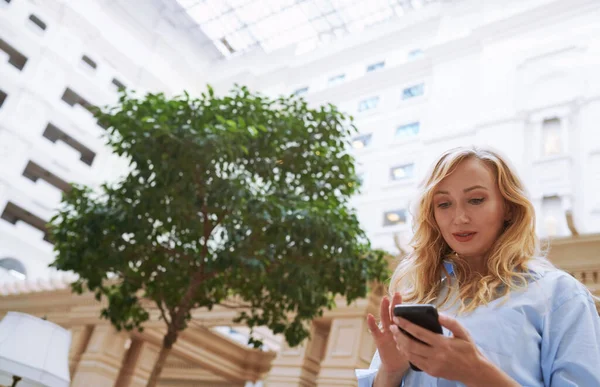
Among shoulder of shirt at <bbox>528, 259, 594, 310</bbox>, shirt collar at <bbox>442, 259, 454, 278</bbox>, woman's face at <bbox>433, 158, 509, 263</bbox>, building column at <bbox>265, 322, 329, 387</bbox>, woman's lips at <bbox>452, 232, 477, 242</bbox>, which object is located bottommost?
building column at <bbox>265, 322, 329, 387</bbox>

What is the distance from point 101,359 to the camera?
367 inches

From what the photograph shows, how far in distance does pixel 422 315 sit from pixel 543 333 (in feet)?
1.00

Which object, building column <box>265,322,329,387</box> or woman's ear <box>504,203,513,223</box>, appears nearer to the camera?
woman's ear <box>504,203,513,223</box>

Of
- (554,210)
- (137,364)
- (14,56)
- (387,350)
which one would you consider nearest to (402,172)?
(554,210)

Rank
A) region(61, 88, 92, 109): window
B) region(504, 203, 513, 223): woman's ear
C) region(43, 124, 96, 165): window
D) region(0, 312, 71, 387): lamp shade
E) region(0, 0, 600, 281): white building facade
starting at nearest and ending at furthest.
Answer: region(504, 203, 513, 223): woman's ear < region(0, 312, 71, 387): lamp shade < region(0, 0, 600, 281): white building facade < region(43, 124, 96, 165): window < region(61, 88, 92, 109): window

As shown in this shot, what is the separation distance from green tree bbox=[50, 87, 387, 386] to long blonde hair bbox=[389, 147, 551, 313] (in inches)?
157

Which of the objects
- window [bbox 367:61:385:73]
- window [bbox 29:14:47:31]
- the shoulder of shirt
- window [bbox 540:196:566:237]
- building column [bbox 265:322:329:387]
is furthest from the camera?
window [bbox 29:14:47:31]

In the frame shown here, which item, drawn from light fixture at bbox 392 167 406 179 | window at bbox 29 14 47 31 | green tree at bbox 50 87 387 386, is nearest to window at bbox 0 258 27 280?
window at bbox 29 14 47 31

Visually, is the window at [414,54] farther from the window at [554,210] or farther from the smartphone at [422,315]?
the smartphone at [422,315]

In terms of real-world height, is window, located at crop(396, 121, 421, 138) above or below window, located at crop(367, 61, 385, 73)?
below

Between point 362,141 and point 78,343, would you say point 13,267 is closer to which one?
point 78,343

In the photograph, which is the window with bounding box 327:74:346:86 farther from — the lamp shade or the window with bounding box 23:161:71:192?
the lamp shade

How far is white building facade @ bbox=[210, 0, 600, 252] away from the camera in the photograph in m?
13.3

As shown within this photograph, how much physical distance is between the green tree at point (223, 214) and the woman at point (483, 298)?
13.3ft
